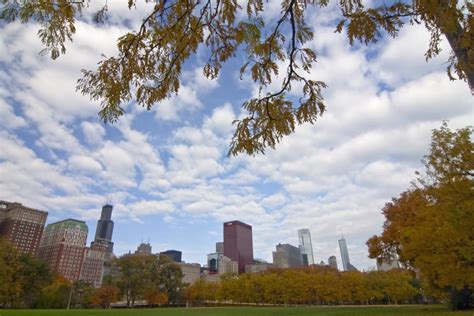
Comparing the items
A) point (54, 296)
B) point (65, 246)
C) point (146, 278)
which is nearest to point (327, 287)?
point (146, 278)

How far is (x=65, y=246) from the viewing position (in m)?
157

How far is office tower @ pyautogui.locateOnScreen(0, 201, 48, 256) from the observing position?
458 feet

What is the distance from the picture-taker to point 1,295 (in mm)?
36250

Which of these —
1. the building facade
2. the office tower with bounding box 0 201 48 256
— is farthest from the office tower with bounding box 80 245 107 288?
the building facade

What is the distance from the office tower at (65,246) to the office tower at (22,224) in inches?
453

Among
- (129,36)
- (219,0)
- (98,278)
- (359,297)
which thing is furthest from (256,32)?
(98,278)

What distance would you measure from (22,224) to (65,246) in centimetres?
2395

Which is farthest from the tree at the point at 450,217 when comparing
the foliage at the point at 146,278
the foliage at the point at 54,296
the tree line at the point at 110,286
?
the foliage at the point at 54,296

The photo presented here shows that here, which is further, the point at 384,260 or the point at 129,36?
the point at 384,260

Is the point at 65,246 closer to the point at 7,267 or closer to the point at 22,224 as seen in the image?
the point at 22,224

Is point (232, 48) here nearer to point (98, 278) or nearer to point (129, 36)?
point (129, 36)

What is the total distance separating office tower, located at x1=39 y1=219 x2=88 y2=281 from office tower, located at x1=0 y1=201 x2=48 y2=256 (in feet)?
37.8

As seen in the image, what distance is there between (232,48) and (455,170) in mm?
13368

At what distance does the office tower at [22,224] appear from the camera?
139550 millimetres
